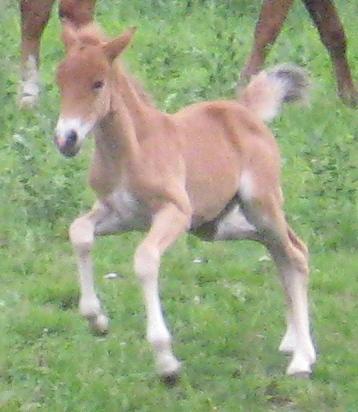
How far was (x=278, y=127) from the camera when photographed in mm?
9391

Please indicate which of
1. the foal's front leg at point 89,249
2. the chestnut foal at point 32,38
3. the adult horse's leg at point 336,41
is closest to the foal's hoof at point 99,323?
the foal's front leg at point 89,249

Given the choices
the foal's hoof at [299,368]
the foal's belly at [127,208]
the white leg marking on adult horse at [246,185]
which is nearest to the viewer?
the foal's belly at [127,208]

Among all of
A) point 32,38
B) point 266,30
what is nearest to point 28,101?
point 32,38

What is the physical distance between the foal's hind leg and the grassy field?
89mm

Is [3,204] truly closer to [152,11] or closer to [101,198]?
[101,198]

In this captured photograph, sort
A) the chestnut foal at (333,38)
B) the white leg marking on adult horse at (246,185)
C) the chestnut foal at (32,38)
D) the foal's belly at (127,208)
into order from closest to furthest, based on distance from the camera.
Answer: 1. the foal's belly at (127,208)
2. the white leg marking on adult horse at (246,185)
3. the chestnut foal at (32,38)
4. the chestnut foal at (333,38)

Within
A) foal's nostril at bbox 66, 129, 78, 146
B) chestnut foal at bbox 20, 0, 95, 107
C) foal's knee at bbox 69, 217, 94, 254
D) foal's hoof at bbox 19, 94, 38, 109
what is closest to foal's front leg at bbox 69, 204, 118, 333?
foal's knee at bbox 69, 217, 94, 254

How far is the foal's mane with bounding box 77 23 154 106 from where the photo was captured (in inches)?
207

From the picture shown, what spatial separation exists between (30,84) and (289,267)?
4.06 meters

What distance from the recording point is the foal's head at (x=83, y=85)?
504 cm

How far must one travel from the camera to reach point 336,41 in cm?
1004

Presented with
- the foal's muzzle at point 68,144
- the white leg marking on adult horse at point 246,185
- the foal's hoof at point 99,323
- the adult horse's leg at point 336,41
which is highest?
the foal's muzzle at point 68,144

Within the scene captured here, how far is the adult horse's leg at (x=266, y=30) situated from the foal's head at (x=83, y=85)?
4.53 metres

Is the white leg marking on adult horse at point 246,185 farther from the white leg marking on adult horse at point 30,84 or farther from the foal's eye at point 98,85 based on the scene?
the white leg marking on adult horse at point 30,84
